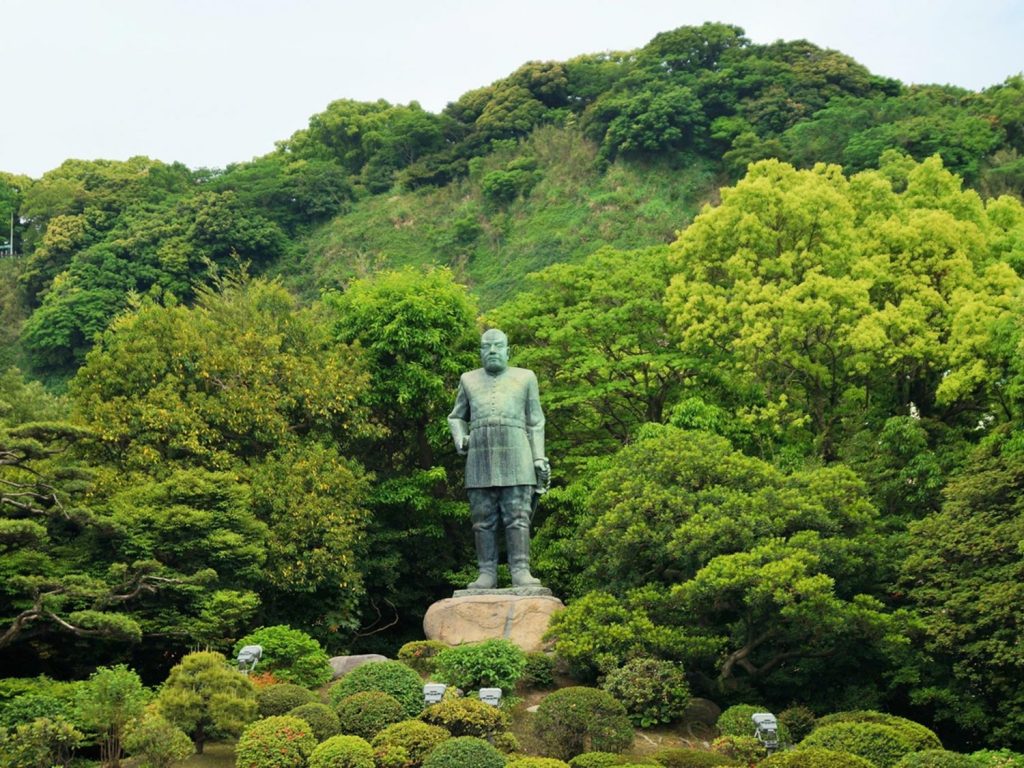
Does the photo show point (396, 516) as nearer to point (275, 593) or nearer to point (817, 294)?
point (275, 593)

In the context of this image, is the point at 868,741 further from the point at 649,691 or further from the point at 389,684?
the point at 389,684

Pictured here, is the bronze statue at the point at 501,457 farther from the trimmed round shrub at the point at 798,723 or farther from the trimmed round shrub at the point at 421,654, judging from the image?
the trimmed round shrub at the point at 798,723

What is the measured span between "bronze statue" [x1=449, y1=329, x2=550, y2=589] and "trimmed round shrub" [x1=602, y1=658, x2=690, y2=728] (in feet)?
8.31

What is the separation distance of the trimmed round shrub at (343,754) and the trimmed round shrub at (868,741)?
13.9 ft

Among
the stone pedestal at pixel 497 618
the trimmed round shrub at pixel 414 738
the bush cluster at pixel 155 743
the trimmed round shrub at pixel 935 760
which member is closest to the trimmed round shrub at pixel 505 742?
the trimmed round shrub at pixel 414 738

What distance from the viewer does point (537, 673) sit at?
1612 cm

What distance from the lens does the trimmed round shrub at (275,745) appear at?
504 inches

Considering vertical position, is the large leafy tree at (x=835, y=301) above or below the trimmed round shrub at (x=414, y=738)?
above

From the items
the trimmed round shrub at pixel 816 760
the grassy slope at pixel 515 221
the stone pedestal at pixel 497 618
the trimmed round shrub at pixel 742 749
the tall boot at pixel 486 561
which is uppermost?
the grassy slope at pixel 515 221

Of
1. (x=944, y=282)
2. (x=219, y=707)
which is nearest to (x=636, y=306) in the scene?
(x=944, y=282)

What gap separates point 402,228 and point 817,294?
115ft

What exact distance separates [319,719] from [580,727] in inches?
108

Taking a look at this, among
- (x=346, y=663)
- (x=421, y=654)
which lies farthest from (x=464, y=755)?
(x=346, y=663)

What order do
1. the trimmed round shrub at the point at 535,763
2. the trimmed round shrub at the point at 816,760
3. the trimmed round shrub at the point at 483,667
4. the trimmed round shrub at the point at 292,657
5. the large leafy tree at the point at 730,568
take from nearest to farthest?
the trimmed round shrub at the point at 816,760
the trimmed round shrub at the point at 535,763
the trimmed round shrub at the point at 483,667
the large leafy tree at the point at 730,568
the trimmed round shrub at the point at 292,657
